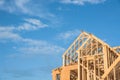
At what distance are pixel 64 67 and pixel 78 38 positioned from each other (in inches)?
174

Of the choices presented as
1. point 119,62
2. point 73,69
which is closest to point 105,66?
point 119,62

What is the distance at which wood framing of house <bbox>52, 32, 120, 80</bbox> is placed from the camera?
115 ft

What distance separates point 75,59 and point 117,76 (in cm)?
974

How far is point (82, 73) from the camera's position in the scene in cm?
3694

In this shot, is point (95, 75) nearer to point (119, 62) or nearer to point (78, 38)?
point (119, 62)

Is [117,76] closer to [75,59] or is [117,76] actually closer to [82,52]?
[82,52]

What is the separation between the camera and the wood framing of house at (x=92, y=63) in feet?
115

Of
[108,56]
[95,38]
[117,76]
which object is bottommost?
[117,76]

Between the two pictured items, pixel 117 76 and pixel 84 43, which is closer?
pixel 117 76

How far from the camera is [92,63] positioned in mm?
37562

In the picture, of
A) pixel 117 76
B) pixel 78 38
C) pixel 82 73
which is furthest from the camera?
pixel 78 38

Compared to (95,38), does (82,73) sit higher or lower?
lower

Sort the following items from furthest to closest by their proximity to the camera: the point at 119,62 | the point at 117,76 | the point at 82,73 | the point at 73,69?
the point at 73,69 < the point at 82,73 < the point at 117,76 < the point at 119,62

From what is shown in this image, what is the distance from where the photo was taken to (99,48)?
3897 centimetres
